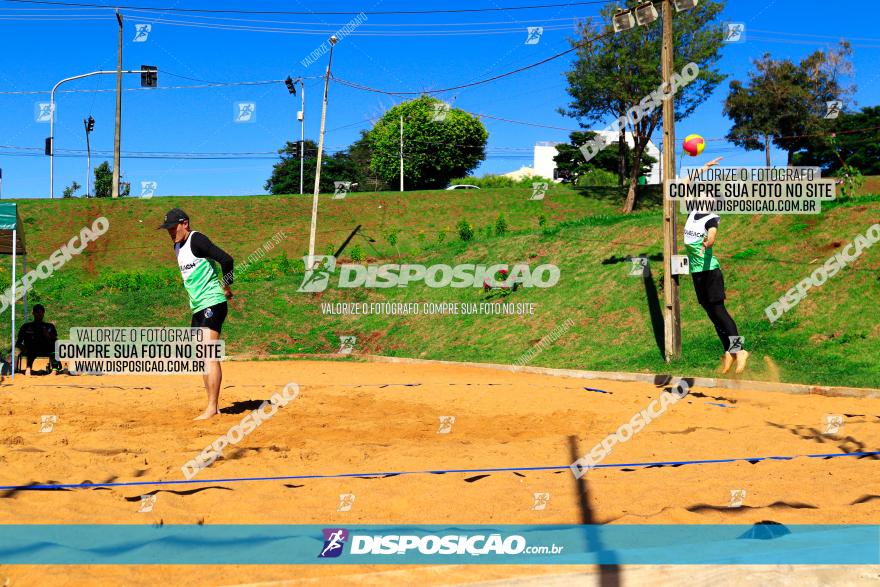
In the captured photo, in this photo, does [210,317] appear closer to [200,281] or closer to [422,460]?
[200,281]

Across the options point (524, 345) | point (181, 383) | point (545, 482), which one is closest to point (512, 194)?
point (524, 345)

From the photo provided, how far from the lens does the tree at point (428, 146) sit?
7612 cm

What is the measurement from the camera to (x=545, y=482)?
5676 mm

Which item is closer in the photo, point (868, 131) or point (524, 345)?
point (524, 345)

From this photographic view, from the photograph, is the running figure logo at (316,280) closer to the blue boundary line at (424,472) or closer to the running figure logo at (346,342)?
the running figure logo at (346,342)

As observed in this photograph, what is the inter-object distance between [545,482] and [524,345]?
12.9 m

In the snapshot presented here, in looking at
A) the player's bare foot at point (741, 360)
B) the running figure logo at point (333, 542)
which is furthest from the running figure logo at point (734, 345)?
the running figure logo at point (333, 542)

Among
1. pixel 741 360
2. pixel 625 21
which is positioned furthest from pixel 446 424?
pixel 625 21

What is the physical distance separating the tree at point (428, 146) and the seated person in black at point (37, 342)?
6229cm

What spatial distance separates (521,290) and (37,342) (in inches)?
504

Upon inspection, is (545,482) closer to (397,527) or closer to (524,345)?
(397,527)

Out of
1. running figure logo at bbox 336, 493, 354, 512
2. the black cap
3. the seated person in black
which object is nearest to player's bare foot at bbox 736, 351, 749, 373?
running figure logo at bbox 336, 493, 354, 512

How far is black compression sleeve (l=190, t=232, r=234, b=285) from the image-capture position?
8586mm

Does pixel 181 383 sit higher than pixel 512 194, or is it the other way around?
pixel 512 194
